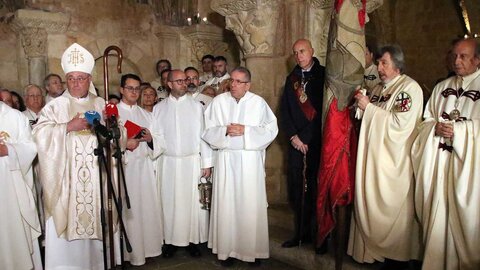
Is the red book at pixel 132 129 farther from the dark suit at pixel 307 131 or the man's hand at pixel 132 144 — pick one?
the dark suit at pixel 307 131

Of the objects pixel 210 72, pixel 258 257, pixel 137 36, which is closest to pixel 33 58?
pixel 137 36

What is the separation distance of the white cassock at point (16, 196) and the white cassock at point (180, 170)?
1380 millimetres

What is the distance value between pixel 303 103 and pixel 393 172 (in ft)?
4.16

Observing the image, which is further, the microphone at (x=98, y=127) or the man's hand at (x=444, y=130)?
the microphone at (x=98, y=127)

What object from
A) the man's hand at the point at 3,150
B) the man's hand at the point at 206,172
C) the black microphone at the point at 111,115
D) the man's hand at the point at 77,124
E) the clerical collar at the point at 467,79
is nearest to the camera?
the clerical collar at the point at 467,79

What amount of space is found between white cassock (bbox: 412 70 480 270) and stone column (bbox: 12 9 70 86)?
654 cm

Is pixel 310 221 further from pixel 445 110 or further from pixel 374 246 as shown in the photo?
pixel 445 110

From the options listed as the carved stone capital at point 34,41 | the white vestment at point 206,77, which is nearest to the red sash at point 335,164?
the white vestment at point 206,77

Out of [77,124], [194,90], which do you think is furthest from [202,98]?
[77,124]

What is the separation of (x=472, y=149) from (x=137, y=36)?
7.01m

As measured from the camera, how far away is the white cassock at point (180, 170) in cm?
489

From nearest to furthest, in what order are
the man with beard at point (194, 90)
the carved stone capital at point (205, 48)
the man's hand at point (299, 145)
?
1. the man's hand at point (299, 145)
2. the man with beard at point (194, 90)
3. the carved stone capital at point (205, 48)

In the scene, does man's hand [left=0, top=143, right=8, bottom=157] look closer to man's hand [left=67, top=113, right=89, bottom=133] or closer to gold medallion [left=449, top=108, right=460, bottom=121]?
man's hand [left=67, top=113, right=89, bottom=133]

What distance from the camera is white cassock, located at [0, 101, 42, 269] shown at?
3822mm
